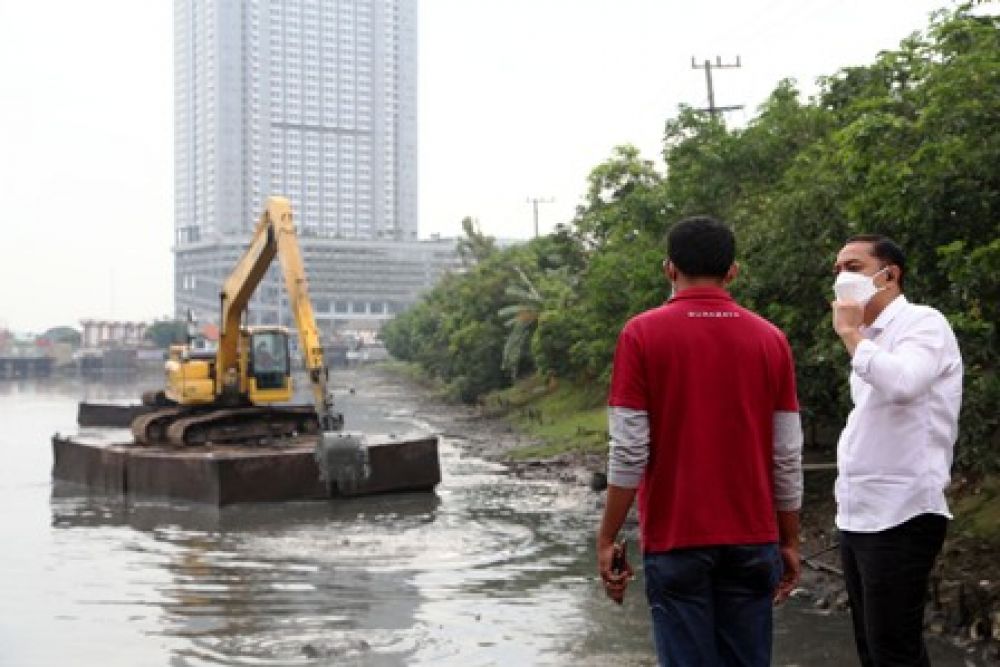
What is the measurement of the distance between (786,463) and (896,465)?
19.8 inches

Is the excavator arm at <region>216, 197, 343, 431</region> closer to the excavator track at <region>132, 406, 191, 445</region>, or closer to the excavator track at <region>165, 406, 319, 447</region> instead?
the excavator track at <region>132, 406, 191, 445</region>

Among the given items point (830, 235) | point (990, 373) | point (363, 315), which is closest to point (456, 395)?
point (830, 235)

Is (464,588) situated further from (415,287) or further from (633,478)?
(415,287)

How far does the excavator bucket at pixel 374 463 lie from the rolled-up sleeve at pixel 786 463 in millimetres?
16179

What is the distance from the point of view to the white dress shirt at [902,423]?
462 centimetres

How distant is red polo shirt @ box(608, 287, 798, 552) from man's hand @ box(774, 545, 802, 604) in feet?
0.59

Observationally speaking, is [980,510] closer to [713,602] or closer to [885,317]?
[885,317]

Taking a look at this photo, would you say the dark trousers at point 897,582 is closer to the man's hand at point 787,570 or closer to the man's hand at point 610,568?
the man's hand at point 787,570

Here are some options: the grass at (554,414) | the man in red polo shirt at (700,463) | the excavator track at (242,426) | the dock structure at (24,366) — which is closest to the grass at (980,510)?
the man in red polo shirt at (700,463)

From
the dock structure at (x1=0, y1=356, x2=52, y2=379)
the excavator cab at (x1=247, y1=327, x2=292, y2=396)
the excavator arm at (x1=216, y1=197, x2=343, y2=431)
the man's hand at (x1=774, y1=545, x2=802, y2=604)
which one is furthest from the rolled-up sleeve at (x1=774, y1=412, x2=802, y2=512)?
the dock structure at (x1=0, y1=356, x2=52, y2=379)

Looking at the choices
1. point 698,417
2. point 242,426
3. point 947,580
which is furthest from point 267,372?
point 698,417

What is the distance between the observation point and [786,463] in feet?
14.8

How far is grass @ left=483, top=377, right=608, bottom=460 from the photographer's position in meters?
30.5

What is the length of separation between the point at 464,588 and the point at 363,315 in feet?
551
